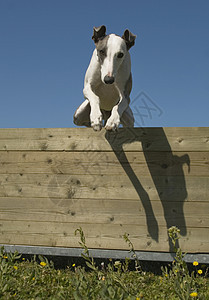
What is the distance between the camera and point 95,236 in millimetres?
3090

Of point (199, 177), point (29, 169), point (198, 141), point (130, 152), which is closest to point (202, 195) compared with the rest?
point (199, 177)

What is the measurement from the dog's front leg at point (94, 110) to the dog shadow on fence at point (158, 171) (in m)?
0.28

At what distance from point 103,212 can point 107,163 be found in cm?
51

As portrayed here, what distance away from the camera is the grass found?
6.97ft

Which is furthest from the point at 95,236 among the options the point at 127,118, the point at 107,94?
the point at 107,94

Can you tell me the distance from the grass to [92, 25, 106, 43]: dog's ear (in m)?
2.04

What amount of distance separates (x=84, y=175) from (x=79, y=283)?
118 cm

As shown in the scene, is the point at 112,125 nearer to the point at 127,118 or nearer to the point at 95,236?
the point at 127,118

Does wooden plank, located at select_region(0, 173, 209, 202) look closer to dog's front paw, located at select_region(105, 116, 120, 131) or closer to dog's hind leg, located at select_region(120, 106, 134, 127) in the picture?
dog's front paw, located at select_region(105, 116, 120, 131)

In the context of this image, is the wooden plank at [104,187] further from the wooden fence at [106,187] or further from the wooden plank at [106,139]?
the wooden plank at [106,139]

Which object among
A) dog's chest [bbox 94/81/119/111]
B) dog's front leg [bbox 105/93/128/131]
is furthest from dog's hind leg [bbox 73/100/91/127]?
dog's front leg [bbox 105/93/128/131]

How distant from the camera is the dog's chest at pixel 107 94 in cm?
370

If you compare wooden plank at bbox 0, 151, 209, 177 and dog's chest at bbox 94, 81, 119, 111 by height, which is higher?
dog's chest at bbox 94, 81, 119, 111

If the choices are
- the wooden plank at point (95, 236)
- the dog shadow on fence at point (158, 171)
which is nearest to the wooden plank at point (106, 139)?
the dog shadow on fence at point (158, 171)
